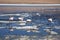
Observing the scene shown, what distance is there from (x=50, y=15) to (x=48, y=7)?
0.07m

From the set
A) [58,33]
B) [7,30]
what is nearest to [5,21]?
[7,30]

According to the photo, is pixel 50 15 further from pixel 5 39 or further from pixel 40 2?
pixel 5 39

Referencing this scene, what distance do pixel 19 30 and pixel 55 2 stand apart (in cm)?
41

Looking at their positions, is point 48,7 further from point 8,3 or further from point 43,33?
point 8,3

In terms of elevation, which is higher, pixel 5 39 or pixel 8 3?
pixel 8 3

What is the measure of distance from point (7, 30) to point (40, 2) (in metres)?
0.38

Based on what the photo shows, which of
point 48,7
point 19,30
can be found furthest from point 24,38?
point 48,7

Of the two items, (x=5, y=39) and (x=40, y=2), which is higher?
(x=40, y=2)

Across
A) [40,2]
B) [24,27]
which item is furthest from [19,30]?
[40,2]

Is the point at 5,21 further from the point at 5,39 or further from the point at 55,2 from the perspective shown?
the point at 55,2

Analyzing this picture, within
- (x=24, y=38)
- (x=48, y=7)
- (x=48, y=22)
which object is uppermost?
(x=48, y=7)

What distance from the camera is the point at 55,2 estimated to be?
83cm

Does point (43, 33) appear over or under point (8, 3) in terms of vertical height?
under

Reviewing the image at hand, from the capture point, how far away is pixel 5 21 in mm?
761
